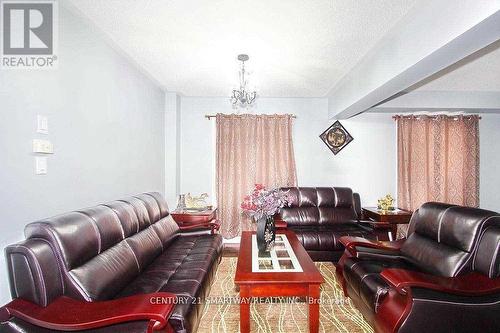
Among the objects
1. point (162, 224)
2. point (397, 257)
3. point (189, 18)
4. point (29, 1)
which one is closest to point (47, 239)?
point (162, 224)

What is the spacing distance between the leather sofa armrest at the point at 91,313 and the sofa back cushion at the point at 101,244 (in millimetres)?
198

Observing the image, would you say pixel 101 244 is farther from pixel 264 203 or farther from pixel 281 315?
pixel 281 315

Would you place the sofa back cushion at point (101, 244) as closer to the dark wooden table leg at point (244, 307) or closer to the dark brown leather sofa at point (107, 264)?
the dark brown leather sofa at point (107, 264)

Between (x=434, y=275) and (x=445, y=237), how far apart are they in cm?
32

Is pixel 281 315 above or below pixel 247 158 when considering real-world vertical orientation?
below

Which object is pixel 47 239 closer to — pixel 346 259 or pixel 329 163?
pixel 346 259

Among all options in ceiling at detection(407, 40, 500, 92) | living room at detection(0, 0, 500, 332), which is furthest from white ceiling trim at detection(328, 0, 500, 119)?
ceiling at detection(407, 40, 500, 92)

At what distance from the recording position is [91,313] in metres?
1.27

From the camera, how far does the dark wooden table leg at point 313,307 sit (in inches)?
72.8

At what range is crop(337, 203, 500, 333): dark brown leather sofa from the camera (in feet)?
4.89

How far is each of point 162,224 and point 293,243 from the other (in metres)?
1.50

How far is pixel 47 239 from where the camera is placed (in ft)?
4.83

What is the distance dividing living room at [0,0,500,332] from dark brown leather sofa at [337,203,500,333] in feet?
0.05

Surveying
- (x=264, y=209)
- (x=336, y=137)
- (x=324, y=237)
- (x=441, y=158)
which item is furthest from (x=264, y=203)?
(x=441, y=158)
